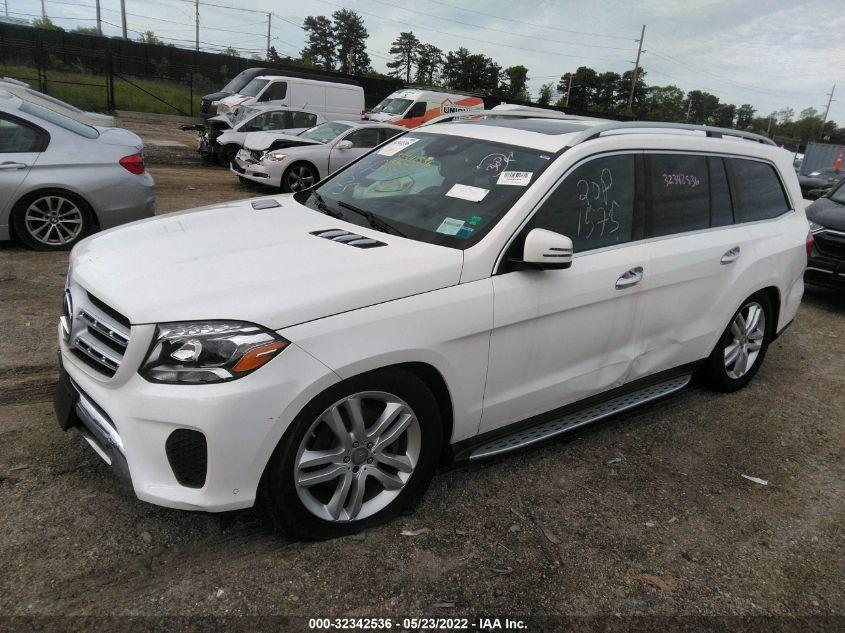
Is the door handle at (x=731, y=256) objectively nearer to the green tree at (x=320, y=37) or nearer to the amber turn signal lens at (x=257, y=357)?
the amber turn signal lens at (x=257, y=357)

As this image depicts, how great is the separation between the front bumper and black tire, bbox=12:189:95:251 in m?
5.00

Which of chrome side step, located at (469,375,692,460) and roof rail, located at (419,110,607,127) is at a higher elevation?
roof rail, located at (419,110,607,127)

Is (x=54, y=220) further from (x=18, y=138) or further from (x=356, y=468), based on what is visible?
(x=356, y=468)

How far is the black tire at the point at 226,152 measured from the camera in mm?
14820

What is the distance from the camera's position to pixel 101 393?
2.52 meters

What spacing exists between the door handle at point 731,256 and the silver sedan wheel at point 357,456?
8.00ft

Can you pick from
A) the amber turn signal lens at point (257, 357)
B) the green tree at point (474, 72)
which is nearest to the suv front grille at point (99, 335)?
the amber turn signal lens at point (257, 357)

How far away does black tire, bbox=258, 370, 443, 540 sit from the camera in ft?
8.16

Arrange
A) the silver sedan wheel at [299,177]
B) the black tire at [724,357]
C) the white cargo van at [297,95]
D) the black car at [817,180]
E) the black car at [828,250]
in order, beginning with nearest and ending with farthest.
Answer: the black tire at [724,357] < the black car at [828,250] < the silver sedan wheel at [299,177] < the black car at [817,180] < the white cargo van at [297,95]

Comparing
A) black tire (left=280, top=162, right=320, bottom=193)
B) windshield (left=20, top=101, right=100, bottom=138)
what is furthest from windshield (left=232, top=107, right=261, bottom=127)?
windshield (left=20, top=101, right=100, bottom=138)

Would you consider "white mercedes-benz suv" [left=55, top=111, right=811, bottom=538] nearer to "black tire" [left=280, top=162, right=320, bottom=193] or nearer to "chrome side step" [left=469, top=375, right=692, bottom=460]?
"chrome side step" [left=469, top=375, right=692, bottom=460]

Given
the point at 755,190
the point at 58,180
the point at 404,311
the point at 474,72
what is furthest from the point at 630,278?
the point at 474,72

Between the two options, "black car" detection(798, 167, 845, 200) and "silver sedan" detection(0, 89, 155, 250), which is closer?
"silver sedan" detection(0, 89, 155, 250)

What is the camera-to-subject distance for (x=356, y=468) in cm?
276
